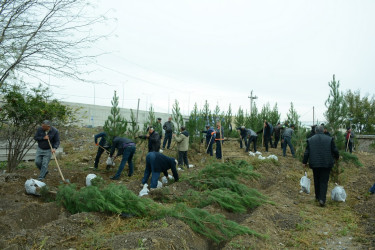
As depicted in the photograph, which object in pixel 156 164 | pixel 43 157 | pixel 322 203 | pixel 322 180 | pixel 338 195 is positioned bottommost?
pixel 322 203

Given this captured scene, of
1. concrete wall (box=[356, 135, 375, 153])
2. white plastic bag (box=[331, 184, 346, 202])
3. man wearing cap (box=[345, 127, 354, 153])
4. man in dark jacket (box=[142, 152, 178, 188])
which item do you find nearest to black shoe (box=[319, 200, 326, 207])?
white plastic bag (box=[331, 184, 346, 202])

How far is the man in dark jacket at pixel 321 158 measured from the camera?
21.6 feet

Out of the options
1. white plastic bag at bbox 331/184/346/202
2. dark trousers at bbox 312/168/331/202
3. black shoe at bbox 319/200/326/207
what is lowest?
black shoe at bbox 319/200/326/207

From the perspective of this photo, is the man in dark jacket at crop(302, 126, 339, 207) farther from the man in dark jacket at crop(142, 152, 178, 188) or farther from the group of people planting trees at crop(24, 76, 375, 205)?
the man in dark jacket at crop(142, 152, 178, 188)

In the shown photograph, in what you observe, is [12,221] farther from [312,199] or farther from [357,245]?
[312,199]

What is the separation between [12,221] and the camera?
14.5 feet

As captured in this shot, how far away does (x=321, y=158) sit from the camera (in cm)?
662

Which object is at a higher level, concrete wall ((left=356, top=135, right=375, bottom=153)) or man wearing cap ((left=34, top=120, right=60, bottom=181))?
man wearing cap ((left=34, top=120, right=60, bottom=181))

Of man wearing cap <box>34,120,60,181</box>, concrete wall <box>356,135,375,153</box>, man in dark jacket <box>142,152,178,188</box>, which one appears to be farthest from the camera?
concrete wall <box>356,135,375,153</box>

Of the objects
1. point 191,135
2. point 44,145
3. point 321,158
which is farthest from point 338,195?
point 191,135

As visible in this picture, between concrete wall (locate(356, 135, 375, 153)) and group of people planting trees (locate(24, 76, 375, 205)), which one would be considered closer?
group of people planting trees (locate(24, 76, 375, 205))

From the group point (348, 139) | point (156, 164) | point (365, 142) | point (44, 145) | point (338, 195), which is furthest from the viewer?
point (365, 142)

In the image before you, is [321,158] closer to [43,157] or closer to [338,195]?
[338,195]

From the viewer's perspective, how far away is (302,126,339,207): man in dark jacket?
6.60 meters
